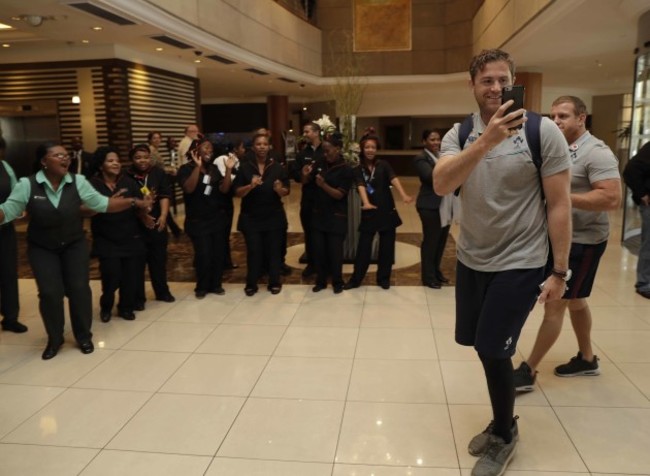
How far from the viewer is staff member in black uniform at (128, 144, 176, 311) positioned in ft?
15.2

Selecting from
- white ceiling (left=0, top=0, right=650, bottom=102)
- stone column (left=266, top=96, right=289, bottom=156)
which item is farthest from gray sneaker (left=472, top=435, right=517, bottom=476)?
stone column (left=266, top=96, right=289, bottom=156)

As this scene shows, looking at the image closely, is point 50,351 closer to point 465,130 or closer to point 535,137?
point 465,130

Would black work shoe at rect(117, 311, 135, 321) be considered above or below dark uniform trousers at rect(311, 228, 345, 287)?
below

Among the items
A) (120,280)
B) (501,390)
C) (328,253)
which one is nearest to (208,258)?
(120,280)

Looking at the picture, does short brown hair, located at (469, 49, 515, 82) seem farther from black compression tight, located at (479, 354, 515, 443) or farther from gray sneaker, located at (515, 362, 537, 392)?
gray sneaker, located at (515, 362, 537, 392)

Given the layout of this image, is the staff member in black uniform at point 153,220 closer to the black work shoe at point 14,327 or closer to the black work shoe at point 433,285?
A: the black work shoe at point 14,327

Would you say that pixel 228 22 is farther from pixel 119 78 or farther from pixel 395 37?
pixel 395 37

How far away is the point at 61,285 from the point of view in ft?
12.1

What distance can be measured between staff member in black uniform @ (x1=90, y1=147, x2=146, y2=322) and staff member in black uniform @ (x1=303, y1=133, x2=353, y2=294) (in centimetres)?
160

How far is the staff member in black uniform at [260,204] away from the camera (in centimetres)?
494

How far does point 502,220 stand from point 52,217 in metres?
2.91

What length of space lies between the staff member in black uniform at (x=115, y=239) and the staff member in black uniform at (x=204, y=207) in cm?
54

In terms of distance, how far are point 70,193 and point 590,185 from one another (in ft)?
10.6

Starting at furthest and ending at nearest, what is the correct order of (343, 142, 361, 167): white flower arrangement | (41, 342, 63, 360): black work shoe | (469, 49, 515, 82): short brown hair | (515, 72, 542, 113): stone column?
(515, 72, 542, 113): stone column → (343, 142, 361, 167): white flower arrangement → (41, 342, 63, 360): black work shoe → (469, 49, 515, 82): short brown hair
